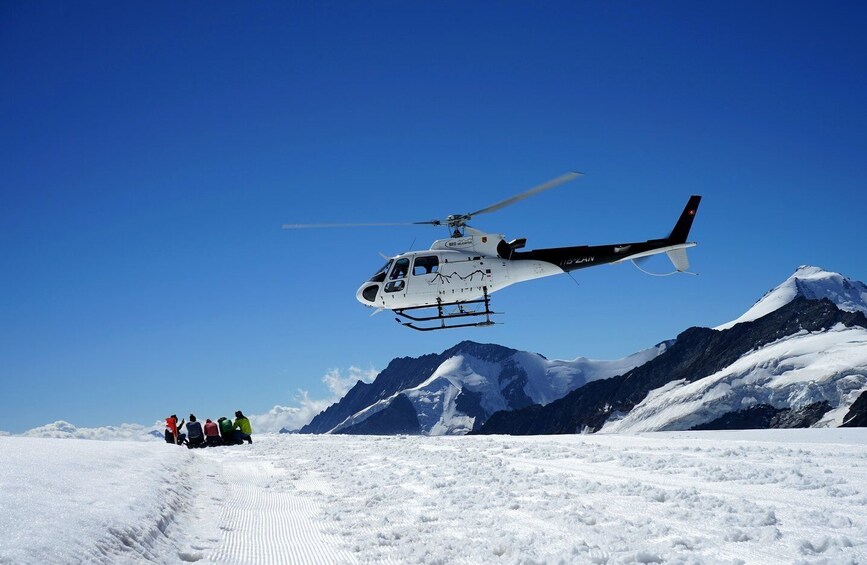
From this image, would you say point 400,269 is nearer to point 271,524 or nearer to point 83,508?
point 271,524

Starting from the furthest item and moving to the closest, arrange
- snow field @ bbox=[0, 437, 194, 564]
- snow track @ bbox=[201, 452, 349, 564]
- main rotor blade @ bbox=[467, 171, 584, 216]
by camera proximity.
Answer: main rotor blade @ bbox=[467, 171, 584, 216]
snow track @ bbox=[201, 452, 349, 564]
snow field @ bbox=[0, 437, 194, 564]

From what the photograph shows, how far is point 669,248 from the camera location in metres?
31.5

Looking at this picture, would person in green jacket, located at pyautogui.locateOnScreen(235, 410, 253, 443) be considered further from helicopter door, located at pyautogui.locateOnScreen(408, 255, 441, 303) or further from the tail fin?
the tail fin

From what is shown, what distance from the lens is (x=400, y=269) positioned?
31.5m

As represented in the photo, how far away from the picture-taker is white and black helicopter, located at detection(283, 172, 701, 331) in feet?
102

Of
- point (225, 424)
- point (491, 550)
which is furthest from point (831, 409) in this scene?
point (491, 550)

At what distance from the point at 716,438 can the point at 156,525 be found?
43.2ft

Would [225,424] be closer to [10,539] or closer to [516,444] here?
[516,444]

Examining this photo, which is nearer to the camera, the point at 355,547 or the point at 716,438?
the point at 355,547

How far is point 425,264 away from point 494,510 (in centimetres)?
2290

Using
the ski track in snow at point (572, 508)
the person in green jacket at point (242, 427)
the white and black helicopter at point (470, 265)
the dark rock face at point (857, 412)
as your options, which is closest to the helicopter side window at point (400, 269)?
the white and black helicopter at point (470, 265)

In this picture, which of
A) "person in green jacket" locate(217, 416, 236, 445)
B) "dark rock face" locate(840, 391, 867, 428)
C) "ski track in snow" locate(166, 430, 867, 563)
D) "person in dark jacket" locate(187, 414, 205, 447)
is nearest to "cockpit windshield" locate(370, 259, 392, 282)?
"person in green jacket" locate(217, 416, 236, 445)

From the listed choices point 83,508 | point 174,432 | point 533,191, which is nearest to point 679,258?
point 533,191

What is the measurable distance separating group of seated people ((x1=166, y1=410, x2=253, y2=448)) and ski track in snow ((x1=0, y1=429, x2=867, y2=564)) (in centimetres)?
1227
